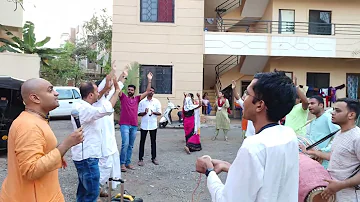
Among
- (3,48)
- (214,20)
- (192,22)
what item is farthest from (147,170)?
(214,20)

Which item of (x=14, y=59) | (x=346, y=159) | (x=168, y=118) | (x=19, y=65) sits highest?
(x=14, y=59)

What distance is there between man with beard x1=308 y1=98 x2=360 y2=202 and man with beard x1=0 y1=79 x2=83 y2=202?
2100mm

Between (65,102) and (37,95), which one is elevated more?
(37,95)

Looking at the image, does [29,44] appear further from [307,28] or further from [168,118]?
[307,28]

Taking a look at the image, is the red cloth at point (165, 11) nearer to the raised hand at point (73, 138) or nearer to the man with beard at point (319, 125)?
the man with beard at point (319, 125)

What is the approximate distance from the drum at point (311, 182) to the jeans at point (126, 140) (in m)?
4.73

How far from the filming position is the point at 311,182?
277 centimetres

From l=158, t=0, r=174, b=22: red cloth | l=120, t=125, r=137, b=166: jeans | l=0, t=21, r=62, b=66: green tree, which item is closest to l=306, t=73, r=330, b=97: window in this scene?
l=158, t=0, r=174, b=22: red cloth

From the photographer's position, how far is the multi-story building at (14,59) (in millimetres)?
13547

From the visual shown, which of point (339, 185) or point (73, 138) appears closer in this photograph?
point (73, 138)

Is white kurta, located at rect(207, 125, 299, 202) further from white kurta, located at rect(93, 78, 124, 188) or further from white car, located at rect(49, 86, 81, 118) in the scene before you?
white car, located at rect(49, 86, 81, 118)

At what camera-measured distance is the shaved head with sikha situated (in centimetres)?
254

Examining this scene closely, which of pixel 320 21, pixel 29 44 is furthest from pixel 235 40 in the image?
pixel 29 44

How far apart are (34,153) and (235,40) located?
15116mm
